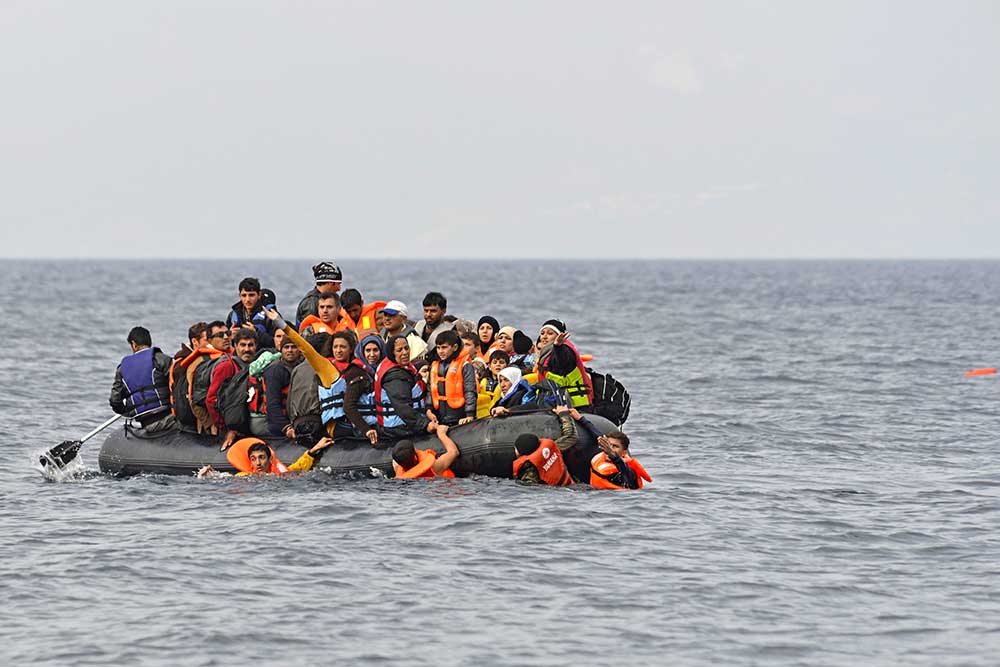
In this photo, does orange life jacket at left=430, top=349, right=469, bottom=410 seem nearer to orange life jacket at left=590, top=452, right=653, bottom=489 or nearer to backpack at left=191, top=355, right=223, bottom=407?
orange life jacket at left=590, top=452, right=653, bottom=489

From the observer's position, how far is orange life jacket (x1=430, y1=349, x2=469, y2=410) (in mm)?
16625

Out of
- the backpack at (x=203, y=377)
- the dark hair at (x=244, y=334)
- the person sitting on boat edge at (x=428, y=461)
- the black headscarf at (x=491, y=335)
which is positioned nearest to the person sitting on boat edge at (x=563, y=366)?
the person sitting on boat edge at (x=428, y=461)

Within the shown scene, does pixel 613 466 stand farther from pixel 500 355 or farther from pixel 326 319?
pixel 326 319

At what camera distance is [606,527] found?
1479cm

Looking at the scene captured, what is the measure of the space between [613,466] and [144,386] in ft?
18.6

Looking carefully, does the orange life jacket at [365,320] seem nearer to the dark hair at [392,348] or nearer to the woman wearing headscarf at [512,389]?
the dark hair at [392,348]

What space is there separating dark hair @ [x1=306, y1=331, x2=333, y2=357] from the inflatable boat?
1.18 m

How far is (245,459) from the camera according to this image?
16922 millimetres

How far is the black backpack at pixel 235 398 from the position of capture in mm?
16641

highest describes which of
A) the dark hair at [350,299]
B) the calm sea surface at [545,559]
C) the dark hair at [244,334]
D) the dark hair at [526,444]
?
the dark hair at [350,299]

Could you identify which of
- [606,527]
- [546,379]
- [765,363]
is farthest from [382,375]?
[765,363]

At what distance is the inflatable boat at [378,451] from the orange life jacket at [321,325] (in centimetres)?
138

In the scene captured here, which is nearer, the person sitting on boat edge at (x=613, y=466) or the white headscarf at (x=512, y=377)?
the person sitting on boat edge at (x=613, y=466)

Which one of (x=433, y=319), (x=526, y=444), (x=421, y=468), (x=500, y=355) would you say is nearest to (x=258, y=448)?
(x=421, y=468)
